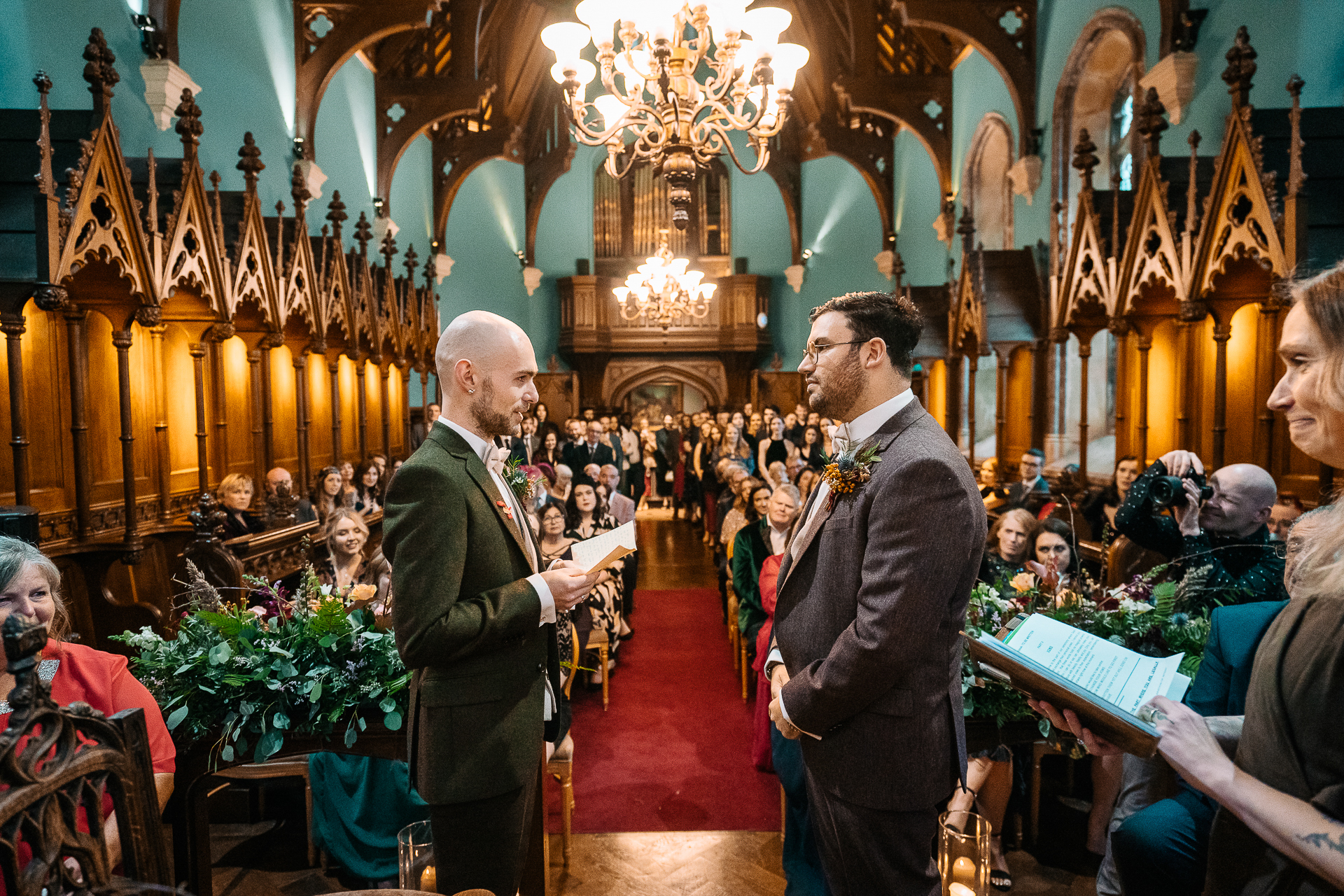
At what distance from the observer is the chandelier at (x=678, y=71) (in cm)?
467

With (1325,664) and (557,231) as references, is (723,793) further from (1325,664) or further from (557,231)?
(557,231)

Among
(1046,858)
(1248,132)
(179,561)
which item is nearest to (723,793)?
(1046,858)

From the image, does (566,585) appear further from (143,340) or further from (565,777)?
(143,340)

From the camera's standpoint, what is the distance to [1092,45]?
23.1 ft

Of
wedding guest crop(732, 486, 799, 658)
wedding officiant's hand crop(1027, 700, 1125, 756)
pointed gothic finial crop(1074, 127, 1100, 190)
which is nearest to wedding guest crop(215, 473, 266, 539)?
wedding guest crop(732, 486, 799, 658)

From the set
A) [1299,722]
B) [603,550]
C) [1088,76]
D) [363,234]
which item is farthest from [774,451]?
[1299,722]

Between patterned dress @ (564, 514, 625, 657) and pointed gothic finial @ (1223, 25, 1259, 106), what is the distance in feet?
13.2

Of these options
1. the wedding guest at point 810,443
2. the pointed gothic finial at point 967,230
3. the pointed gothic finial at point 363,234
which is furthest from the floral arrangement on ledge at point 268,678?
the wedding guest at point 810,443

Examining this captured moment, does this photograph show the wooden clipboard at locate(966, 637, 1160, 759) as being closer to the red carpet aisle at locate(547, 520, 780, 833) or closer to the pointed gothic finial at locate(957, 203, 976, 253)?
the red carpet aisle at locate(547, 520, 780, 833)

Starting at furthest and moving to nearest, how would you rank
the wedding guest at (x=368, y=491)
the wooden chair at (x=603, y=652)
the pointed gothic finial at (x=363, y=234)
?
1. the pointed gothic finial at (x=363, y=234)
2. the wedding guest at (x=368, y=491)
3. the wooden chair at (x=603, y=652)

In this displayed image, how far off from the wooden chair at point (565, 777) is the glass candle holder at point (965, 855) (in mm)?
1546

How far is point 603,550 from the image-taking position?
1.84 m

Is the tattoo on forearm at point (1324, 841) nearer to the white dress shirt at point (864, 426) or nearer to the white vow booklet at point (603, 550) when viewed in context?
the white dress shirt at point (864, 426)

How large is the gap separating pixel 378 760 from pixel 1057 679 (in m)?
2.39
